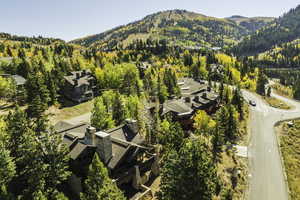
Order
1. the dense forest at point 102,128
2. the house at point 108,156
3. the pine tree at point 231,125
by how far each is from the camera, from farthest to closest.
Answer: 1. the pine tree at point 231,125
2. the house at point 108,156
3. the dense forest at point 102,128

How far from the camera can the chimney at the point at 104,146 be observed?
29.1 meters

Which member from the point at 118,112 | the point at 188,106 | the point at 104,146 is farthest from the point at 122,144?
the point at 188,106

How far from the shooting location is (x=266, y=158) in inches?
2024

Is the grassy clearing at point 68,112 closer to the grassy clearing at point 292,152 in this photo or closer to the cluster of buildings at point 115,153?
the cluster of buildings at point 115,153

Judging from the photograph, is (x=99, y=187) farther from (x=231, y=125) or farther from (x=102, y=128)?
(x=231, y=125)

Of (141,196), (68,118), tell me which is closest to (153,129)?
(141,196)

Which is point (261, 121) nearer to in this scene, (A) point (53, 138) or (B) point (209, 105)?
(B) point (209, 105)

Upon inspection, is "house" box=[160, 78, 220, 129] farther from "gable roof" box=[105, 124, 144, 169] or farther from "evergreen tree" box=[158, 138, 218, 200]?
"evergreen tree" box=[158, 138, 218, 200]

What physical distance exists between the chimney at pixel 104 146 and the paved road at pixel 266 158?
92.6 ft

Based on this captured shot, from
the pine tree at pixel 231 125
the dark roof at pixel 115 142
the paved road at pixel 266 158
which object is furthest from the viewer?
the pine tree at pixel 231 125

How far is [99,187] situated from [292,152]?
54.5 m

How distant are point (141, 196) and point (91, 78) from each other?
56.9 meters

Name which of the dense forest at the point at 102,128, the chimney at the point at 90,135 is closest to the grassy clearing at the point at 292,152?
the dense forest at the point at 102,128

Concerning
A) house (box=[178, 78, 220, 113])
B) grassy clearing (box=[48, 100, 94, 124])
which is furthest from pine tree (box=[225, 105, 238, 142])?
grassy clearing (box=[48, 100, 94, 124])
